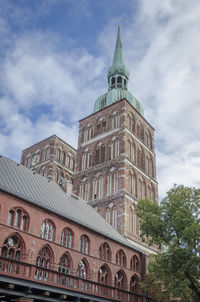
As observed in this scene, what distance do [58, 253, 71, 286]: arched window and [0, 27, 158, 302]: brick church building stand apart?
0.08 m

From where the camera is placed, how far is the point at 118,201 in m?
42.2

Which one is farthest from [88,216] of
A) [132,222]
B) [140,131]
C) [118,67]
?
[118,67]

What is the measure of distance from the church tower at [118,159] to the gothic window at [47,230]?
597 inches

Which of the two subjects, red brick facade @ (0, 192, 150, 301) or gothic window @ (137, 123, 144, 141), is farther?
gothic window @ (137, 123, 144, 141)

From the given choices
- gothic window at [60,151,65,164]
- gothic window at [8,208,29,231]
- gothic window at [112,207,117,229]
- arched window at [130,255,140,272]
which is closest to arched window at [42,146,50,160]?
gothic window at [60,151,65,164]

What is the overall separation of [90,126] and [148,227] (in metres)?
27.8

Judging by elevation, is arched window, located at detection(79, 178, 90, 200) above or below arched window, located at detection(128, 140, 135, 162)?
below

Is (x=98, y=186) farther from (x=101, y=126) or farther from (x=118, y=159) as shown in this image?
(x=101, y=126)

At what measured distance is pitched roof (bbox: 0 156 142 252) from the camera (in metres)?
25.1

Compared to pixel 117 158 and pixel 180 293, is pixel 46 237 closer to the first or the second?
pixel 180 293

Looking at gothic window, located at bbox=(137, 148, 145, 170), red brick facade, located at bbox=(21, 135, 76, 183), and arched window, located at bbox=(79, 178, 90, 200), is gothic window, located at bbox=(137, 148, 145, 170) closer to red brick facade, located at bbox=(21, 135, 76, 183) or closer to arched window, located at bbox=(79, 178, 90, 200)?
arched window, located at bbox=(79, 178, 90, 200)

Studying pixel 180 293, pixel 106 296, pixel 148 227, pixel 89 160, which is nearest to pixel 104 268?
pixel 106 296

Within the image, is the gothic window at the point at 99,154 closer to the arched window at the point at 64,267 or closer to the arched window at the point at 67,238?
the arched window at the point at 67,238

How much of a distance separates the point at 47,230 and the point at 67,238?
219cm
